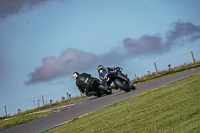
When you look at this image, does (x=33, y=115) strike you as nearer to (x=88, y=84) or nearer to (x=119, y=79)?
(x=88, y=84)

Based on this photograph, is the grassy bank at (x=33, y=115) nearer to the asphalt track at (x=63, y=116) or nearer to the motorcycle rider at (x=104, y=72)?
the asphalt track at (x=63, y=116)

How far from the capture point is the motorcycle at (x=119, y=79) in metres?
16.0

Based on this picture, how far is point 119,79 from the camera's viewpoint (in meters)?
16.2

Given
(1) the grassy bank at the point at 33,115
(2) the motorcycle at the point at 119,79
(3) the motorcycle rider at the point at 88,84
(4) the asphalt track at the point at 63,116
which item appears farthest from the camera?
(3) the motorcycle rider at the point at 88,84

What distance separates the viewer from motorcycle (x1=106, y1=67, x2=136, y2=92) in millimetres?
16016

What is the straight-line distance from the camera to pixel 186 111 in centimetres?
664

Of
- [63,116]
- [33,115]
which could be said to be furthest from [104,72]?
[33,115]

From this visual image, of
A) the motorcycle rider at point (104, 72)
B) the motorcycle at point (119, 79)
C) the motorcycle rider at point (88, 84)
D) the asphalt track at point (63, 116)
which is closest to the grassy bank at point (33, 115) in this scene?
the asphalt track at point (63, 116)

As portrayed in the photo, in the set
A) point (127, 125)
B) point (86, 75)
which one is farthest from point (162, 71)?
point (127, 125)

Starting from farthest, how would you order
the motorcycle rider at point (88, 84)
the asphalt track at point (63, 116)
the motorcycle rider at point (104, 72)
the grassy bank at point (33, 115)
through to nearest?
the motorcycle rider at point (88, 84)
the motorcycle rider at point (104, 72)
the grassy bank at point (33, 115)
the asphalt track at point (63, 116)

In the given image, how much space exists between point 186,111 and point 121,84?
9.38 metres

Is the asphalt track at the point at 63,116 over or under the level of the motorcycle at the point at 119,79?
under

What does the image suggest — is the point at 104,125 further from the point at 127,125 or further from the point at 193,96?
the point at 193,96

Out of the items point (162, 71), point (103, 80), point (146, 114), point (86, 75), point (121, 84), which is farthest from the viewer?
point (162, 71)
